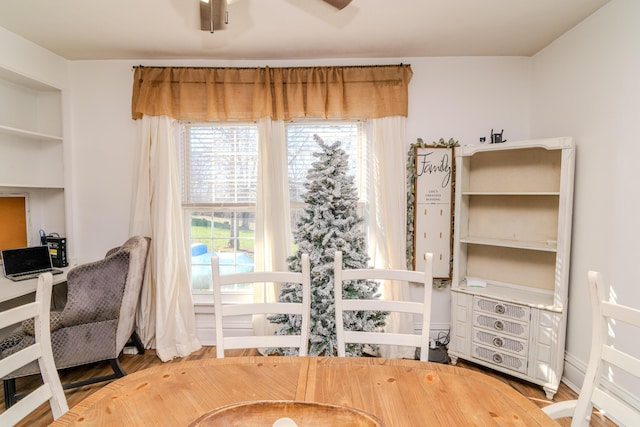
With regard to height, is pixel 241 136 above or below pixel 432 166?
above

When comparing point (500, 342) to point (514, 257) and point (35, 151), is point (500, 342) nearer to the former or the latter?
point (514, 257)

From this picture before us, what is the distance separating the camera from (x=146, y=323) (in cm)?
302

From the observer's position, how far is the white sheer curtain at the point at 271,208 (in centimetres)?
297

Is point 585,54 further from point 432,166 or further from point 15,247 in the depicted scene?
point 15,247

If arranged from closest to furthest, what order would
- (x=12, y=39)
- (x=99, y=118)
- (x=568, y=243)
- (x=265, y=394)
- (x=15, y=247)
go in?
(x=265, y=394)
(x=568, y=243)
(x=12, y=39)
(x=15, y=247)
(x=99, y=118)

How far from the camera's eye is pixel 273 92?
297cm

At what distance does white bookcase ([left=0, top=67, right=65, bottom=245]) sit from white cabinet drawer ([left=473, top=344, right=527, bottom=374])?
12.4 feet

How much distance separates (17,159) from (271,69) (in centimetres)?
231

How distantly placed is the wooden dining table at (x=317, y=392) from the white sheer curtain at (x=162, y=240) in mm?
1889

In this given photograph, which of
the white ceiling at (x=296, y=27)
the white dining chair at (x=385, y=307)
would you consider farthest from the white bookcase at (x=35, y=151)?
the white dining chair at (x=385, y=307)

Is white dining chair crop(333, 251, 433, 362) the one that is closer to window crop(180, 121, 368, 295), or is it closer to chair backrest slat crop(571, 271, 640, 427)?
chair backrest slat crop(571, 271, 640, 427)


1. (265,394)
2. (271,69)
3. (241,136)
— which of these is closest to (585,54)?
(271,69)

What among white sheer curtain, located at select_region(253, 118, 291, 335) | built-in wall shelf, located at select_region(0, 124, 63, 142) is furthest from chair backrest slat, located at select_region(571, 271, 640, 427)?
built-in wall shelf, located at select_region(0, 124, 63, 142)

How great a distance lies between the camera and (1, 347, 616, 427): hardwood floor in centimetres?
212
